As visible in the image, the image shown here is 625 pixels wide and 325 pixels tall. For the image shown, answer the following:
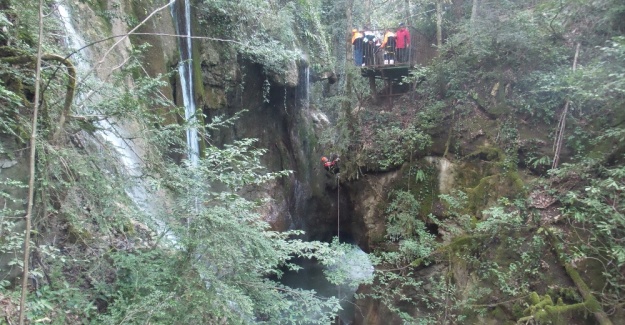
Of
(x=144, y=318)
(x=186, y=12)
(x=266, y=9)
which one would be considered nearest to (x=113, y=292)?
(x=144, y=318)

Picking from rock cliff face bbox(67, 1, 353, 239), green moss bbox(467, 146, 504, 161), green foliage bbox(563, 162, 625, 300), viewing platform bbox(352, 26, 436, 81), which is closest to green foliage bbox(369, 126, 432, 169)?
green moss bbox(467, 146, 504, 161)

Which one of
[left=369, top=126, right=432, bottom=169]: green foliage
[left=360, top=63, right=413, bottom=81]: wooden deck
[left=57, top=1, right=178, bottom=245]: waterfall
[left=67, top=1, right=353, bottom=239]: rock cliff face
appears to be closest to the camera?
[left=57, top=1, right=178, bottom=245]: waterfall

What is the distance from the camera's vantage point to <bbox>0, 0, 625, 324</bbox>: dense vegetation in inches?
134

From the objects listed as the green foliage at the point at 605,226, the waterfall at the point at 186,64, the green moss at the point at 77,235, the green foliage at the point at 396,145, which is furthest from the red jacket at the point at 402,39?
the green moss at the point at 77,235

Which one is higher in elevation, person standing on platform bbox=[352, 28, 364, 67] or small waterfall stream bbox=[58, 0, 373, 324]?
person standing on platform bbox=[352, 28, 364, 67]

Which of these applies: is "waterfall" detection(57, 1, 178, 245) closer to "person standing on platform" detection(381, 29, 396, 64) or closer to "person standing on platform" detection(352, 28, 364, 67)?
"person standing on platform" detection(352, 28, 364, 67)

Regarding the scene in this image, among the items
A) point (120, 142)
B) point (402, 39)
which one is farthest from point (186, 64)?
point (402, 39)

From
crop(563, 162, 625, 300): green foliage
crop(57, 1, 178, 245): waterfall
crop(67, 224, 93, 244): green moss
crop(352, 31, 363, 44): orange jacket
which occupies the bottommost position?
crop(563, 162, 625, 300): green foliage

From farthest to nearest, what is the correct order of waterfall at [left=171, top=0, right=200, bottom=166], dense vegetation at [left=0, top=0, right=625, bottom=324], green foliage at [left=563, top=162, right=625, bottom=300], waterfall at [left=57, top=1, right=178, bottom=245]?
waterfall at [left=171, top=0, right=200, bottom=166] → green foliage at [left=563, top=162, right=625, bottom=300] → waterfall at [left=57, top=1, right=178, bottom=245] → dense vegetation at [left=0, top=0, right=625, bottom=324]

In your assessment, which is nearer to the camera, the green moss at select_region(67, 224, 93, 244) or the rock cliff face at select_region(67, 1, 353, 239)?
the green moss at select_region(67, 224, 93, 244)

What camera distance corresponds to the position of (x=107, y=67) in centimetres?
570

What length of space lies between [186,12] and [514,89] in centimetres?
808

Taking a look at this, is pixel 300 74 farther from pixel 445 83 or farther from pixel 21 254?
pixel 21 254

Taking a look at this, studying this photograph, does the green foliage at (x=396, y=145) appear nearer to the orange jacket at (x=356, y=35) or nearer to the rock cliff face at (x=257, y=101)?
the rock cliff face at (x=257, y=101)
